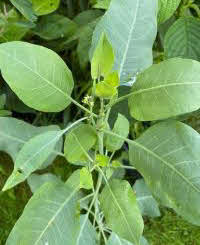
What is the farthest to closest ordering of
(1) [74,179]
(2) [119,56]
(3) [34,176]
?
(3) [34,176]
(1) [74,179]
(2) [119,56]

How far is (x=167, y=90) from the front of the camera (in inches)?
26.8

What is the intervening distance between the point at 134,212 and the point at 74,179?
0.92 feet

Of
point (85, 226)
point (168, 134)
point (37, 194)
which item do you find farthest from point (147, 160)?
point (85, 226)

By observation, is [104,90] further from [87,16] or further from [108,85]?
[87,16]

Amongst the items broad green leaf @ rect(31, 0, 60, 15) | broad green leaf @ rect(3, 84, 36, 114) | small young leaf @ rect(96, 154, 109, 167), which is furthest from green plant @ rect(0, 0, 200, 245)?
broad green leaf @ rect(3, 84, 36, 114)

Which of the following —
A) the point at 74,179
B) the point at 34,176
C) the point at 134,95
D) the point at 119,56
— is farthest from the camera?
the point at 34,176

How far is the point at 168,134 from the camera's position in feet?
2.42

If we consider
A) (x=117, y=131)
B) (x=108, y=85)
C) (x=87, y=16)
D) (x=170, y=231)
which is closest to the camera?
(x=108, y=85)

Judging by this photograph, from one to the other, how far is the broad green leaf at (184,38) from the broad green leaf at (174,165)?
388mm

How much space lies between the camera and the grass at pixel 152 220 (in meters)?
1.40

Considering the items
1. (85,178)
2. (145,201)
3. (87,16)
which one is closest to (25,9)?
(87,16)

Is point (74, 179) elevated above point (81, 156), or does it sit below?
below

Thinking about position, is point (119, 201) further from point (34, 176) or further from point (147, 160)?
point (34, 176)

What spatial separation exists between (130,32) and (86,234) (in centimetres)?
49
